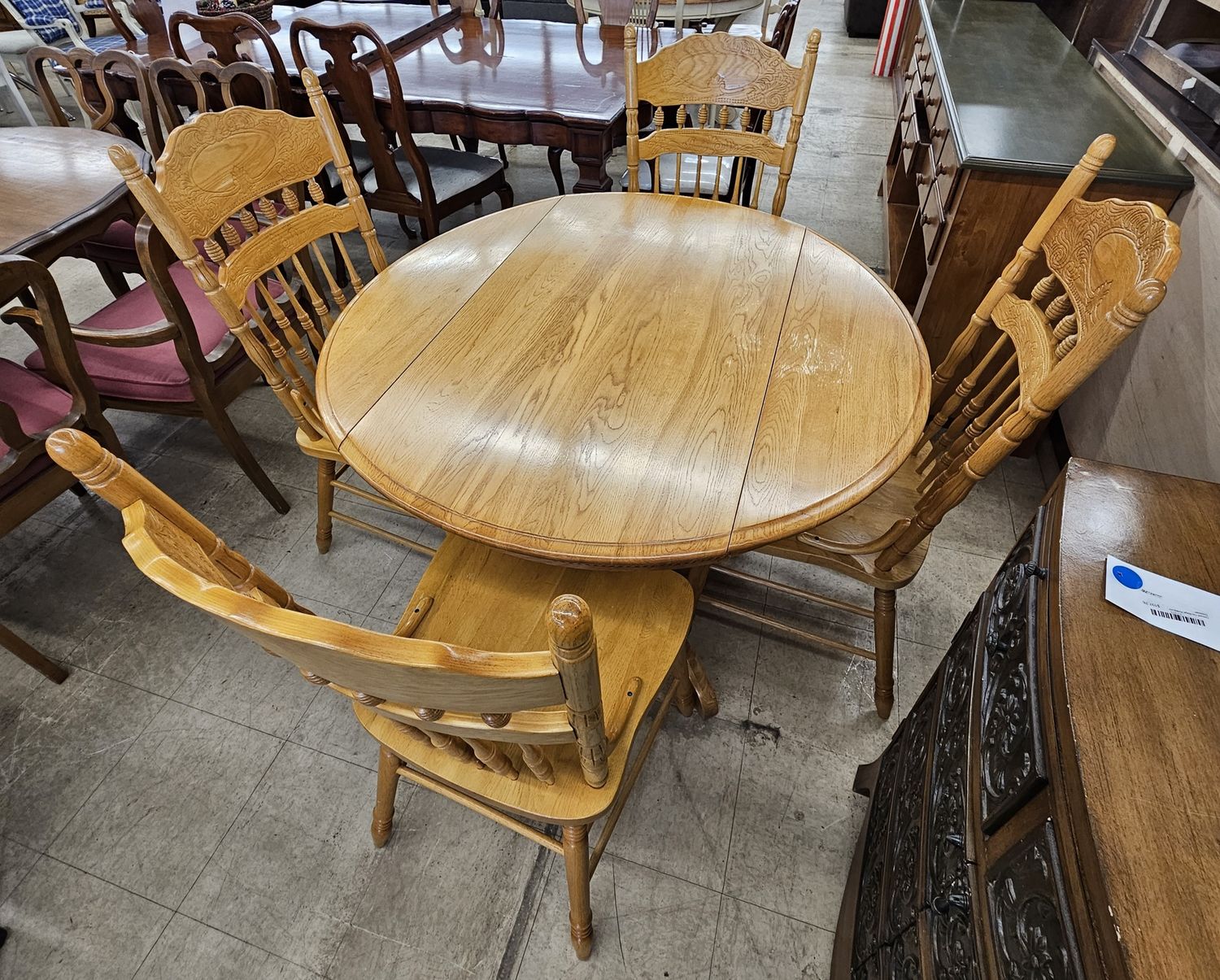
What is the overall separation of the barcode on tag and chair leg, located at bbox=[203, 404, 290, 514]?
2.02m

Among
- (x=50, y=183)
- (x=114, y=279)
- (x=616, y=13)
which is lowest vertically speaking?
(x=114, y=279)

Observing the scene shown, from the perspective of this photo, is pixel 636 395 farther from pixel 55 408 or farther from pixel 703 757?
pixel 55 408

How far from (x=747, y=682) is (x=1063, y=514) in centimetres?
98

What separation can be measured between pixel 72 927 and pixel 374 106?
8.26 ft

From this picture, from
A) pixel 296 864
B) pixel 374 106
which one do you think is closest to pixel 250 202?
pixel 374 106

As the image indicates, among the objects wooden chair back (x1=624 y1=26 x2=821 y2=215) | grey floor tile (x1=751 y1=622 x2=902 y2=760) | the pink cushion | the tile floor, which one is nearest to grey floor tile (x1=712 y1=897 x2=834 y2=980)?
the tile floor

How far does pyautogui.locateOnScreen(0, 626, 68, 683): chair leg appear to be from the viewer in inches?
57.3

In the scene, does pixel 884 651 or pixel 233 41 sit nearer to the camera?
pixel 884 651

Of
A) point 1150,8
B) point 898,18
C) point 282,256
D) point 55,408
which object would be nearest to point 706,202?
point 282,256

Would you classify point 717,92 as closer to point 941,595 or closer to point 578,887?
point 941,595

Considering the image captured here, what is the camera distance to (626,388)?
1.10 metres

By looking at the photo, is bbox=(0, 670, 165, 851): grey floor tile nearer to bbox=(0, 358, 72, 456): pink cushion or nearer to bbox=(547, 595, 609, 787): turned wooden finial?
bbox=(0, 358, 72, 456): pink cushion

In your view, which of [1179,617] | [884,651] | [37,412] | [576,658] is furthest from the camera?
[37,412]

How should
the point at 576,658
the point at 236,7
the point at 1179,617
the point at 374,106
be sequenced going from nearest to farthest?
the point at 576,658, the point at 1179,617, the point at 374,106, the point at 236,7
